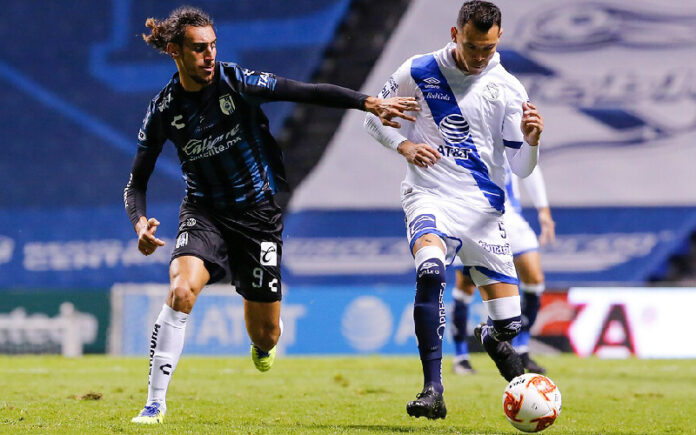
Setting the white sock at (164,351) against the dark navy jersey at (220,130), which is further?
the dark navy jersey at (220,130)

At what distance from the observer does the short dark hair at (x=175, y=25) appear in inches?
238

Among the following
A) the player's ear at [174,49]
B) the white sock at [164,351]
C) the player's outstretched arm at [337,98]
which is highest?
the player's ear at [174,49]

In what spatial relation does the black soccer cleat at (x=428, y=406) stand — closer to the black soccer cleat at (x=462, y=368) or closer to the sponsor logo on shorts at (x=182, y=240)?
the sponsor logo on shorts at (x=182, y=240)

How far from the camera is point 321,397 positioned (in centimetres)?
807

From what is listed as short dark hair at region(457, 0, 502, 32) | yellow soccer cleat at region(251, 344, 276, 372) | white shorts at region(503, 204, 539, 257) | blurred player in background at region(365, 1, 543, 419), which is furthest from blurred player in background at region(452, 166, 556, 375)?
short dark hair at region(457, 0, 502, 32)

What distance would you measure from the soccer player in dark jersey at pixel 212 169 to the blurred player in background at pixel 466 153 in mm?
566

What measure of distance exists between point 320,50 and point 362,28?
91cm

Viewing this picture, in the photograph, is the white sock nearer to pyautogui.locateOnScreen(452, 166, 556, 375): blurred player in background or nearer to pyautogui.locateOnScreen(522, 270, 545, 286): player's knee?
pyautogui.locateOnScreen(452, 166, 556, 375): blurred player in background

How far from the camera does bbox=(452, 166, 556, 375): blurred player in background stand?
990 cm

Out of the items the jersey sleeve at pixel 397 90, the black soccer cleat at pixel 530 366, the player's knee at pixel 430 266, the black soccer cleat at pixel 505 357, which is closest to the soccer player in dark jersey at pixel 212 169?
the jersey sleeve at pixel 397 90

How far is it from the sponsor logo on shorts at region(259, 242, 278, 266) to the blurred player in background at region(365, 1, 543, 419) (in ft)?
2.88

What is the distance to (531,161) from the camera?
21.5 ft

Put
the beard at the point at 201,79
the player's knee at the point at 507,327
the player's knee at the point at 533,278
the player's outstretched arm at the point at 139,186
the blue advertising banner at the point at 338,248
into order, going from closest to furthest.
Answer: the beard at the point at 201,79 → the player's outstretched arm at the point at 139,186 → the player's knee at the point at 507,327 → the player's knee at the point at 533,278 → the blue advertising banner at the point at 338,248

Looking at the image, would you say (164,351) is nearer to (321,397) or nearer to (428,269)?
(428,269)
